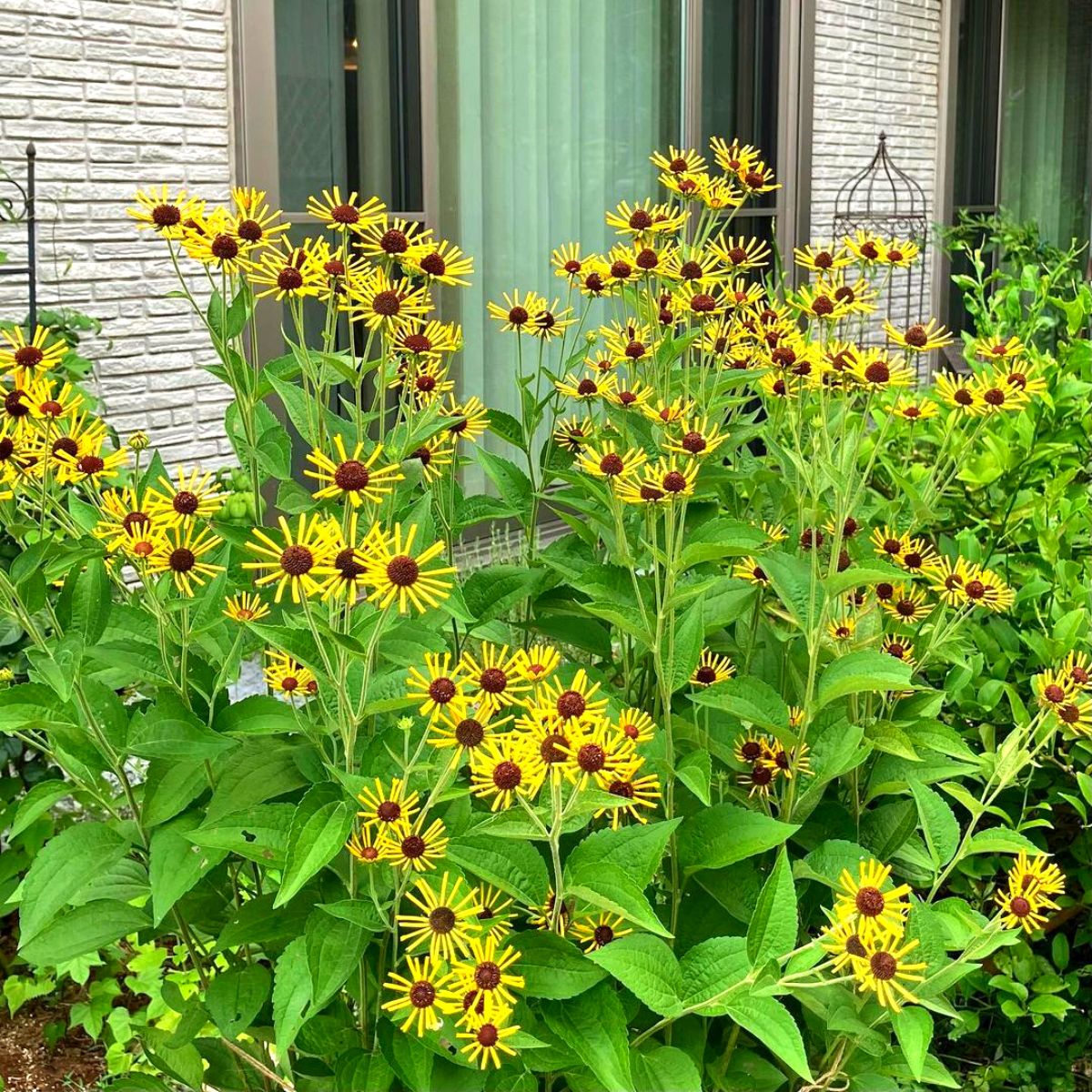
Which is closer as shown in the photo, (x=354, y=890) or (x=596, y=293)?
(x=354, y=890)

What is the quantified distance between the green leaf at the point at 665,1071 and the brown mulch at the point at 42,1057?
1124 millimetres

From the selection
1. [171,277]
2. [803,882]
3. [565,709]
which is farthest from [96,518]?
[171,277]

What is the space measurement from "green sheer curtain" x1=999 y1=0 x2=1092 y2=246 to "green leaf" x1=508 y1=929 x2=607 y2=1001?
5957mm

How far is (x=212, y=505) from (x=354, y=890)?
258mm

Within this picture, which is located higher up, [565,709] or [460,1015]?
[565,709]

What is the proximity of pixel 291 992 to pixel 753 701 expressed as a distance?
36cm

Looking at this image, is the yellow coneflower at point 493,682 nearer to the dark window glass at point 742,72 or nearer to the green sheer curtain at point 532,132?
the green sheer curtain at point 532,132

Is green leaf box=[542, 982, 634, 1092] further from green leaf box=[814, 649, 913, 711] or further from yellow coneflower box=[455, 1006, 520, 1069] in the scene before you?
green leaf box=[814, 649, 913, 711]

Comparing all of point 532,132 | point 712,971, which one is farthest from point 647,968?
point 532,132

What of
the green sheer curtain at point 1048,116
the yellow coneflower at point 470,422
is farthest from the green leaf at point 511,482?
the green sheer curtain at point 1048,116

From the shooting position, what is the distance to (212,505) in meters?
0.86

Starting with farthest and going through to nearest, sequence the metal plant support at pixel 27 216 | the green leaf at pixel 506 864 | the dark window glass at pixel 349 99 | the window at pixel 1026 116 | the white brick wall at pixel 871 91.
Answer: the window at pixel 1026 116 → the white brick wall at pixel 871 91 → the dark window glass at pixel 349 99 → the metal plant support at pixel 27 216 → the green leaf at pixel 506 864

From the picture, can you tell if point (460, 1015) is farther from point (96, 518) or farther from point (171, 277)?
point (171, 277)

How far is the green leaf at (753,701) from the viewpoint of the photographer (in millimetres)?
919
